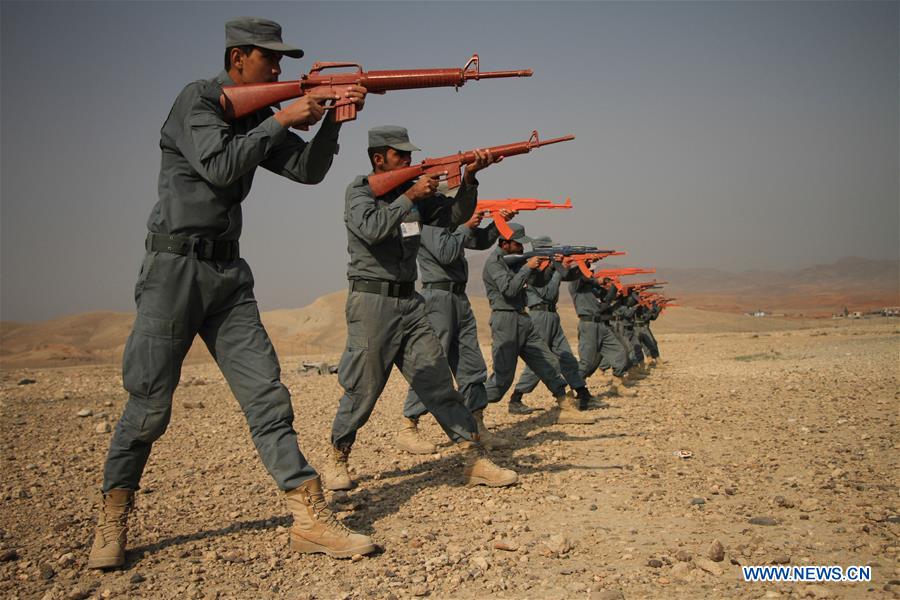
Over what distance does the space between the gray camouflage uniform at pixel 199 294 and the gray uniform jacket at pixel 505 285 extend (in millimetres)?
4618

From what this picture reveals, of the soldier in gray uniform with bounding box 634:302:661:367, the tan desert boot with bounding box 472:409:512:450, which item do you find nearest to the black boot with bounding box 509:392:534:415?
the tan desert boot with bounding box 472:409:512:450

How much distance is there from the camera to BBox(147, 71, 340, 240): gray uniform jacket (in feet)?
11.9

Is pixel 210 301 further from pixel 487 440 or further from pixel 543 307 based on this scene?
pixel 543 307

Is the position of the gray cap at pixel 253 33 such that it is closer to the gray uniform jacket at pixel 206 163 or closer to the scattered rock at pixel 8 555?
the gray uniform jacket at pixel 206 163

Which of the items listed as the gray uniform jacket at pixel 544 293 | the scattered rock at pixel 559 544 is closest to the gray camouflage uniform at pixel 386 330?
the scattered rock at pixel 559 544

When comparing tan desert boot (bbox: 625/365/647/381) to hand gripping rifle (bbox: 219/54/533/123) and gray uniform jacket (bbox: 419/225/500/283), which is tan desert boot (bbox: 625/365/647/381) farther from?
hand gripping rifle (bbox: 219/54/533/123)

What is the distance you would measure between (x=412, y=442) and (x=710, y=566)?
12.6 ft

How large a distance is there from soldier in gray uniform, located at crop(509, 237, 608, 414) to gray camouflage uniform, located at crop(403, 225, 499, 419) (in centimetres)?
242

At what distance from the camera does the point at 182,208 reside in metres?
3.75

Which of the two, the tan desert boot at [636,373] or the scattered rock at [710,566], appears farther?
the tan desert boot at [636,373]

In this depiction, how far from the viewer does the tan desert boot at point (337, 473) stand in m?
5.22

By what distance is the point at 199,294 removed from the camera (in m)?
3.79

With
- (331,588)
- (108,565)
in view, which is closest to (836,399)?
(331,588)

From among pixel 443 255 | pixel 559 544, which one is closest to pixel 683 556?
pixel 559 544
